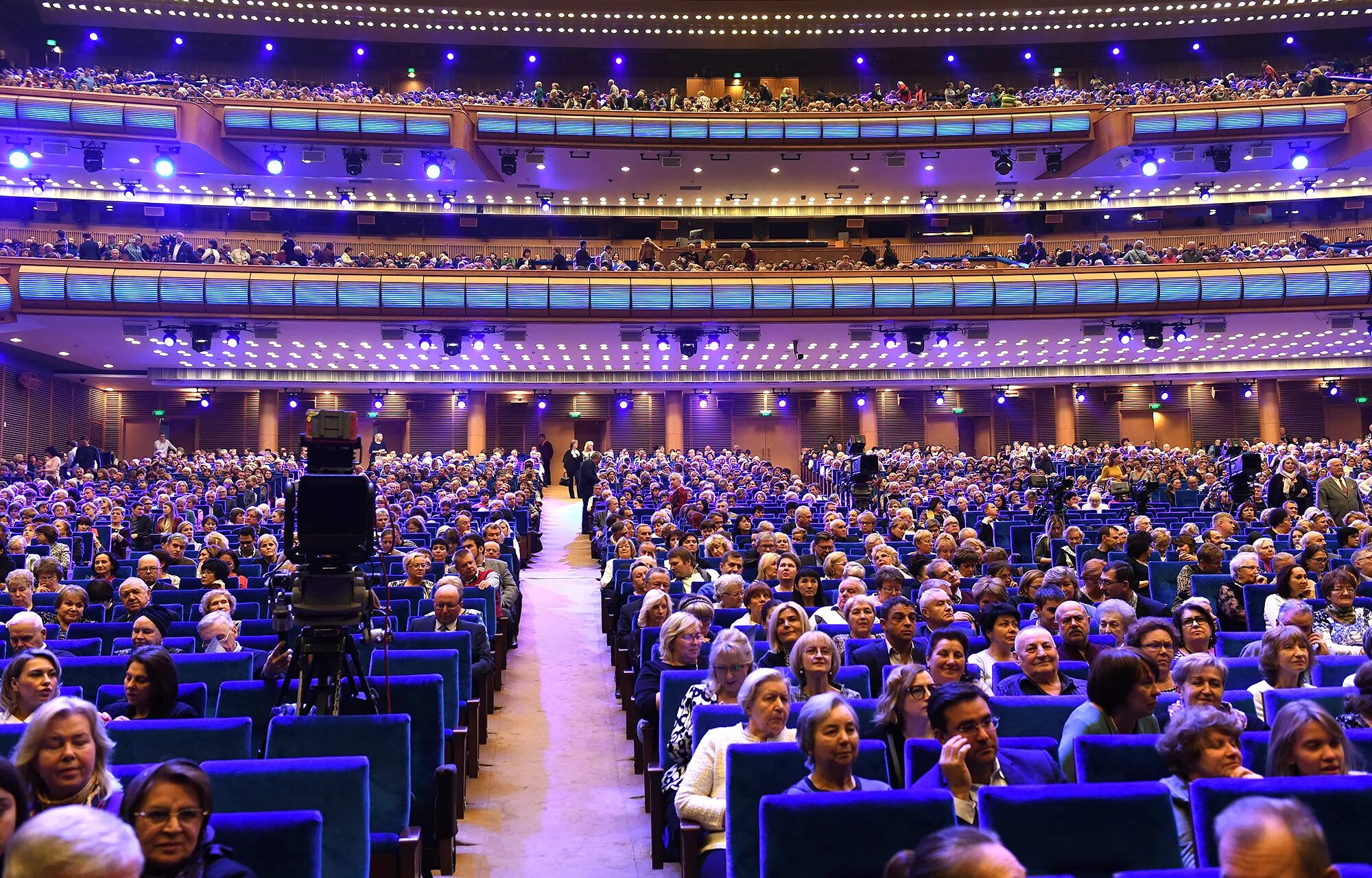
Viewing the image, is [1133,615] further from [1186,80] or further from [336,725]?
[1186,80]

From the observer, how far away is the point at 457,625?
6.46 metres

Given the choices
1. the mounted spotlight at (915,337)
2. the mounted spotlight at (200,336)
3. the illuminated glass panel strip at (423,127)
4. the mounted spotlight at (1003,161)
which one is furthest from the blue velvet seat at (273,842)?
the mounted spotlight at (1003,161)

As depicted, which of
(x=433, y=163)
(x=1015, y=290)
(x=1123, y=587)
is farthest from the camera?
(x=433, y=163)

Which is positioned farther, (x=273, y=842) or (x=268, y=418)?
(x=268, y=418)

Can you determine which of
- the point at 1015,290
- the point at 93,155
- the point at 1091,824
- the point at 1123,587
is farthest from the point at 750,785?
the point at 93,155

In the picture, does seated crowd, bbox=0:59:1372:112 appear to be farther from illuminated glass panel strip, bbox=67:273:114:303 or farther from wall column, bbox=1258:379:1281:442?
wall column, bbox=1258:379:1281:442

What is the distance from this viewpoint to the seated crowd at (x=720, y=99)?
Result: 23.7 metres

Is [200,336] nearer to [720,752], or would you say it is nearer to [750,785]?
[720,752]

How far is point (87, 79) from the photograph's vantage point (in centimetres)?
2308

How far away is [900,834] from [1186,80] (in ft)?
104

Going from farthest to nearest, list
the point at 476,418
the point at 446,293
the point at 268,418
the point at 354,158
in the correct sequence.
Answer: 1. the point at 476,418
2. the point at 268,418
3. the point at 354,158
4. the point at 446,293

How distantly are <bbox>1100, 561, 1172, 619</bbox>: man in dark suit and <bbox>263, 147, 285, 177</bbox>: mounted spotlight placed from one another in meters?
22.3

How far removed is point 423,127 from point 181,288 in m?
6.88

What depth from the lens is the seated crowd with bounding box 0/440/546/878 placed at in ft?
8.56
